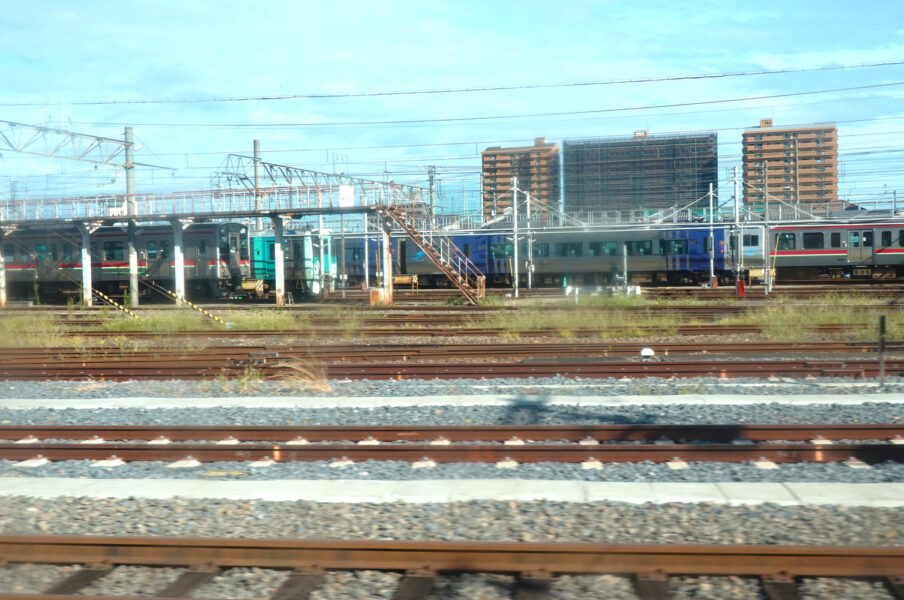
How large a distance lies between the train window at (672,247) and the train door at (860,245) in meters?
7.79

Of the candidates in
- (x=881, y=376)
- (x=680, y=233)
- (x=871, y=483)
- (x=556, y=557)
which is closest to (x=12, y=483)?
(x=556, y=557)

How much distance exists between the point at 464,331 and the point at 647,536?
45.7 feet

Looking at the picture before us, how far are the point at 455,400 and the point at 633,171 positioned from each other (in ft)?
184

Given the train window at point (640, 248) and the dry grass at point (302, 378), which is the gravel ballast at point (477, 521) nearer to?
the dry grass at point (302, 378)

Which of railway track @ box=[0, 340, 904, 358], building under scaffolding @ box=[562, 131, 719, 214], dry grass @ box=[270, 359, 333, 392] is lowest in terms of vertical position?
dry grass @ box=[270, 359, 333, 392]

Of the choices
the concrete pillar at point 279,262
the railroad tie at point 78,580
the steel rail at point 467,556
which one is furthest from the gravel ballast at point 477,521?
the concrete pillar at point 279,262

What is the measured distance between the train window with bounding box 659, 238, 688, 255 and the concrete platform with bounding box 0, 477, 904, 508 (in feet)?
109

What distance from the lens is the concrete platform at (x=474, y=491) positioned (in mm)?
6184

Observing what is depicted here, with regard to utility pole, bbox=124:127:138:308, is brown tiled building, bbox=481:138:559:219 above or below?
above

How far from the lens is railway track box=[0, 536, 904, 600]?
4613mm

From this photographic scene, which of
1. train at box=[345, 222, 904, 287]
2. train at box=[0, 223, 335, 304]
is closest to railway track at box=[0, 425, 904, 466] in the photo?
train at box=[0, 223, 335, 304]

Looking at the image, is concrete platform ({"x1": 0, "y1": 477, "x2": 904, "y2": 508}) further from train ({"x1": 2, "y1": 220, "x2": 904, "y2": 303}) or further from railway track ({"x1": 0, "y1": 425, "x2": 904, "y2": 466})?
train ({"x1": 2, "y1": 220, "x2": 904, "y2": 303})

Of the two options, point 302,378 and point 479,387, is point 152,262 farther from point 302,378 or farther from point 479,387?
point 479,387

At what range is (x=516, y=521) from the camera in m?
5.74
